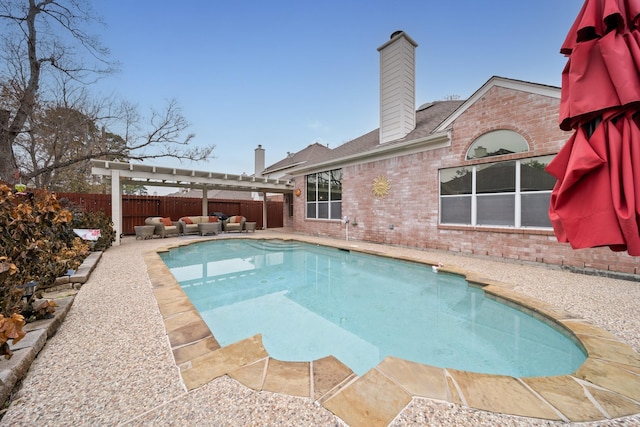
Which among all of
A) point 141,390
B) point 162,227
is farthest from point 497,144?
point 162,227

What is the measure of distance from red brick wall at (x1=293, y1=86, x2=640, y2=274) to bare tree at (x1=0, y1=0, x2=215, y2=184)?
40.9 ft

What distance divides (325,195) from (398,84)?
17.8ft

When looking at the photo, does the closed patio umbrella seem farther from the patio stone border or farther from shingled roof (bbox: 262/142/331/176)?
shingled roof (bbox: 262/142/331/176)

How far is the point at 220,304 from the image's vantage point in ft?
14.0

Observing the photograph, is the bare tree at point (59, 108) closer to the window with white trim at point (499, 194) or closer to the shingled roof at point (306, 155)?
the shingled roof at point (306, 155)

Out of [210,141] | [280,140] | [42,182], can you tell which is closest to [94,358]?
[210,141]

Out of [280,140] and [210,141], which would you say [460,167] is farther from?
[280,140]

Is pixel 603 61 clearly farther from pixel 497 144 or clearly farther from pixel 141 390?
pixel 497 144

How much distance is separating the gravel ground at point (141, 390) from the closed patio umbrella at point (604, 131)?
48.7 inches

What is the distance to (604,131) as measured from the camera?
1.48 m

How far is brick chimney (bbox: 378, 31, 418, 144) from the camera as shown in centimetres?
885

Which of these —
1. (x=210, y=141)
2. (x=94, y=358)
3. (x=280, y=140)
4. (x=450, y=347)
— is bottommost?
(x=450, y=347)

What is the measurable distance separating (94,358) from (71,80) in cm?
1700

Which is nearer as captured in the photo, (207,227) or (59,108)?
(207,227)
